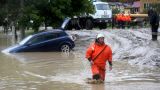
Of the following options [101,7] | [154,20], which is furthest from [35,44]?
[101,7]

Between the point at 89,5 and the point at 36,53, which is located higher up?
Result: the point at 89,5

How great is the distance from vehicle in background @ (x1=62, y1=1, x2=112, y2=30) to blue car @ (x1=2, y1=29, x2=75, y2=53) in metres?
11.2

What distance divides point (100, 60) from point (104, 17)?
108 feet

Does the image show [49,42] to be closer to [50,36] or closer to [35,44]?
[50,36]

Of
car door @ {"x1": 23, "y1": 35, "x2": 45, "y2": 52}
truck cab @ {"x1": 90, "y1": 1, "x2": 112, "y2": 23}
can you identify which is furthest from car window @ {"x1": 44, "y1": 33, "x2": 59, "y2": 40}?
truck cab @ {"x1": 90, "y1": 1, "x2": 112, "y2": 23}

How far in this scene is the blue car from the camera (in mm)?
30484

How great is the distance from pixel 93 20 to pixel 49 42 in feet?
50.9

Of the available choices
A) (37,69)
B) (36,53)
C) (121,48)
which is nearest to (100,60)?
(37,69)

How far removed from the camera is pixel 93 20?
46.0 m

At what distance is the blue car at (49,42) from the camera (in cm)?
3048

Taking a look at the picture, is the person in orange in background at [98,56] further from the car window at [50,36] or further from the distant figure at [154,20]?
the car window at [50,36]

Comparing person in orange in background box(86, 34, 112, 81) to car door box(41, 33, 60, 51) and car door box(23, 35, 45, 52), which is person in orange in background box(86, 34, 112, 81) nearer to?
car door box(23, 35, 45, 52)

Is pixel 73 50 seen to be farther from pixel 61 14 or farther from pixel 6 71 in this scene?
pixel 6 71

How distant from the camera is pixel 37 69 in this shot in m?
20.1
